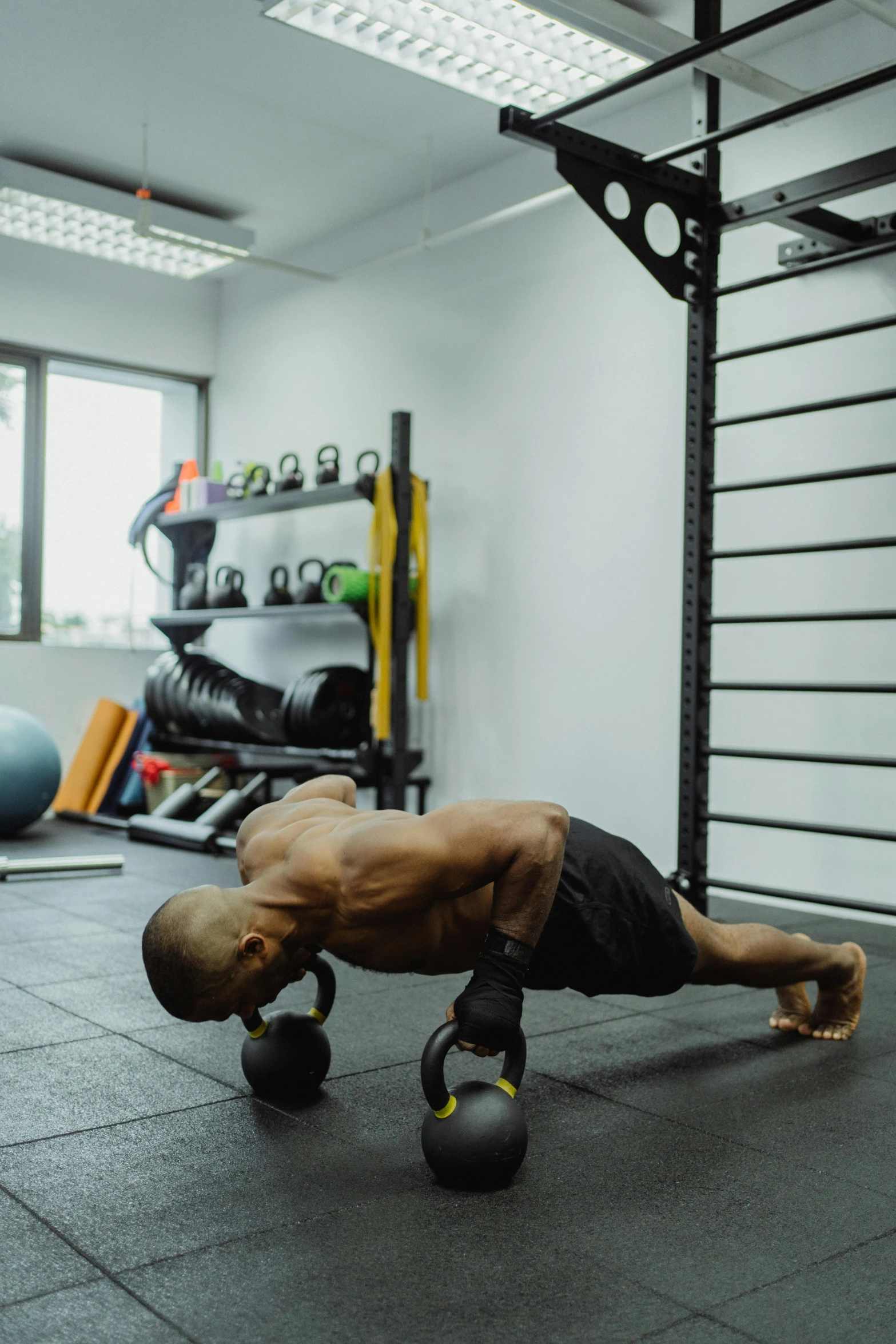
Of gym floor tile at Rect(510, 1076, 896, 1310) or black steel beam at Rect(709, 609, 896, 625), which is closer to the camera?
gym floor tile at Rect(510, 1076, 896, 1310)

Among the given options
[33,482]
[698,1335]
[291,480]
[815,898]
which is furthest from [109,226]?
[698,1335]

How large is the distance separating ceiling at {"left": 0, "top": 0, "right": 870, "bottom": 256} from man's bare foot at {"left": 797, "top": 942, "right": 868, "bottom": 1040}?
3346mm

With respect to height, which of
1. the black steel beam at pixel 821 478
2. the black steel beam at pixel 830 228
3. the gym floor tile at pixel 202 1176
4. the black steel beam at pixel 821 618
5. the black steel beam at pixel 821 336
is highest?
the black steel beam at pixel 830 228

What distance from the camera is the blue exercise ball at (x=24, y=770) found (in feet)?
18.6

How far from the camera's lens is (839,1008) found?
2.83m

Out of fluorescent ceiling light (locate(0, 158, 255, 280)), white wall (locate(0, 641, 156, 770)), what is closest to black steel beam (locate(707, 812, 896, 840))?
fluorescent ceiling light (locate(0, 158, 255, 280))

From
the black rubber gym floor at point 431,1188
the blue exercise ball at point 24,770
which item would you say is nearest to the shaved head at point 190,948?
the black rubber gym floor at point 431,1188

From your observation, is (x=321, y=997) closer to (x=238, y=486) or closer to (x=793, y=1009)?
(x=793, y=1009)

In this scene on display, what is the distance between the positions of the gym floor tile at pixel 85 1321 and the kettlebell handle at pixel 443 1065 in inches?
20.5

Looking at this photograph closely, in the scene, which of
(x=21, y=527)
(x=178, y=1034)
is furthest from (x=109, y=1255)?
(x=21, y=527)

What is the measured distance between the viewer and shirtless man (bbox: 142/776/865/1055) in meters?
1.91

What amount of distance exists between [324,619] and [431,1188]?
5.04m

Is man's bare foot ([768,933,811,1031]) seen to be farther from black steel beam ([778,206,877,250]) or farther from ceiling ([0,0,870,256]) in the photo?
ceiling ([0,0,870,256])

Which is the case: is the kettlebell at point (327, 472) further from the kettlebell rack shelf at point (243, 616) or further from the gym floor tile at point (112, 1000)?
the gym floor tile at point (112, 1000)
